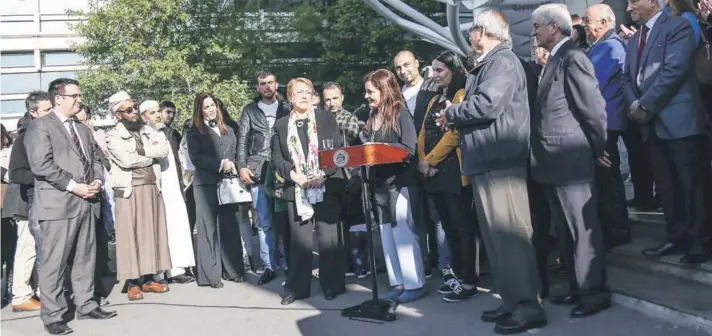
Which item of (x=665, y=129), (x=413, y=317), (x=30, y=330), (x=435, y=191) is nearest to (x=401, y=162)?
(x=435, y=191)

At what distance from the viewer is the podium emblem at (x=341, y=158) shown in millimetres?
4789

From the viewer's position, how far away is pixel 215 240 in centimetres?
682

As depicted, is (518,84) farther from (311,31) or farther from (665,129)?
(311,31)

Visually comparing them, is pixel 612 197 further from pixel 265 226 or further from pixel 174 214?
pixel 174 214

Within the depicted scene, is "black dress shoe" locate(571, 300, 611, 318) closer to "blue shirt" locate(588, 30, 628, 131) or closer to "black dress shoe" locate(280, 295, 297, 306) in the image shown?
"blue shirt" locate(588, 30, 628, 131)

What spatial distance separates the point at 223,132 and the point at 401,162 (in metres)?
2.51

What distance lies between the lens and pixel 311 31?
80.2 ft

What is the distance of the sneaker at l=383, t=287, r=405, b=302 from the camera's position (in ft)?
17.1

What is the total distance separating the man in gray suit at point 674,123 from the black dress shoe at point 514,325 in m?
1.25

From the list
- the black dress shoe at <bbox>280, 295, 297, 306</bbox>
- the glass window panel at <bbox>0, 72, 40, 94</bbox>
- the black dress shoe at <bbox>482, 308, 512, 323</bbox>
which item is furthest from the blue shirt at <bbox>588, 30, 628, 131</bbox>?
the glass window panel at <bbox>0, 72, 40, 94</bbox>

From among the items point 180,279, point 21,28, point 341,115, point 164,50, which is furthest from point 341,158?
point 21,28

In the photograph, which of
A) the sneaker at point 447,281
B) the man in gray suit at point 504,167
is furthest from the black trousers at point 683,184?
the sneaker at point 447,281

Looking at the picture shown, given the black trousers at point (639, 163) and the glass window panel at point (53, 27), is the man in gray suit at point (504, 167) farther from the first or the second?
the glass window panel at point (53, 27)

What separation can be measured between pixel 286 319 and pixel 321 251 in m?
0.84
